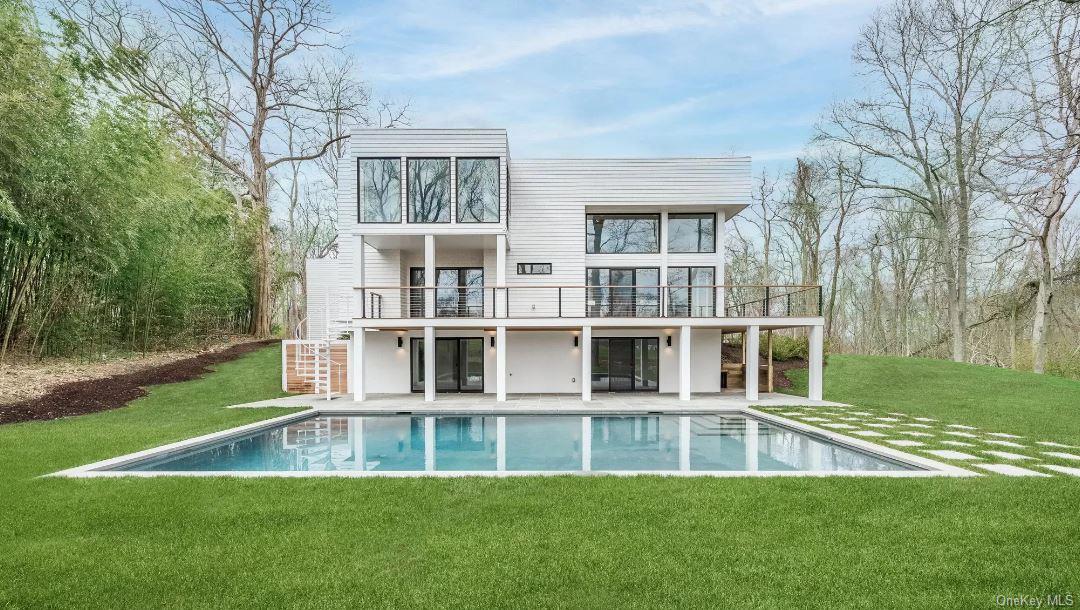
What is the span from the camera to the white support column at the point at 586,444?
6.23 m

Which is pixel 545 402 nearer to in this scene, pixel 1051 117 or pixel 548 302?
pixel 548 302

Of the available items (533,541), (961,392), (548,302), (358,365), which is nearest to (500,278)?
(548,302)

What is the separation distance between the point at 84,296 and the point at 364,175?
741 centimetres

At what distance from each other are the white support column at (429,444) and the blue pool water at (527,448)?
2 cm

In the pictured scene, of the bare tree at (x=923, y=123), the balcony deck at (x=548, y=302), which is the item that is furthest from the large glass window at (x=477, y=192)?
the bare tree at (x=923, y=123)

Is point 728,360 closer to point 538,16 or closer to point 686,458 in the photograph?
point 686,458

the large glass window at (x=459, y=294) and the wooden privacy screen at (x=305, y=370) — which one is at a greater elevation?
the large glass window at (x=459, y=294)

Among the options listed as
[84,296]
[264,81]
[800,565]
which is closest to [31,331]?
[84,296]

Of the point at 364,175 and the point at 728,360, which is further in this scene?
the point at 728,360

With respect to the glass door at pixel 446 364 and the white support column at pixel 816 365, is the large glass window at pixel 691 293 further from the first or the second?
the glass door at pixel 446 364

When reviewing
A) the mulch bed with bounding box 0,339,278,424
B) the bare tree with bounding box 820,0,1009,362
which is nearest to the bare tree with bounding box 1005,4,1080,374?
the bare tree with bounding box 820,0,1009,362

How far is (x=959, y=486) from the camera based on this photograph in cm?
478

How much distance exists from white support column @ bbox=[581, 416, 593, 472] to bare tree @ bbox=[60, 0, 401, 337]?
674 inches

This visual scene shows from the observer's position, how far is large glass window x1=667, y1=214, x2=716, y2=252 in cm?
1395
